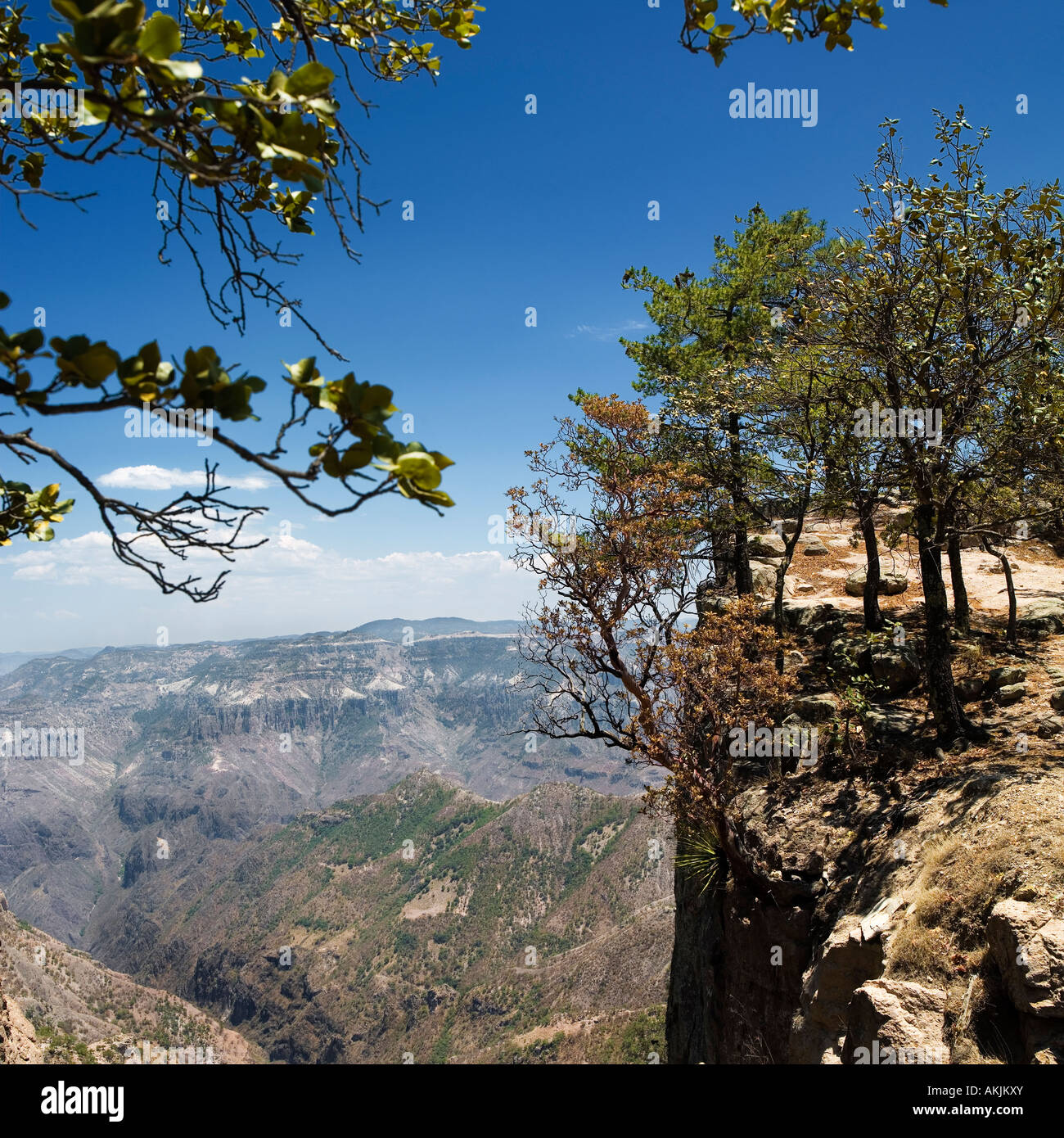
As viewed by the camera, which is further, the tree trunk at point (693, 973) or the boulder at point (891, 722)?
the tree trunk at point (693, 973)

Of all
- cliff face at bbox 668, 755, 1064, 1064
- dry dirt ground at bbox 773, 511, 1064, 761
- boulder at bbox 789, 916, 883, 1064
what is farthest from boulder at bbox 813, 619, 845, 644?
boulder at bbox 789, 916, 883, 1064

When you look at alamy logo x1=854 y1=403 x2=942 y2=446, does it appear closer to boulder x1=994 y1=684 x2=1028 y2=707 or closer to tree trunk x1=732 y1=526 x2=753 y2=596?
boulder x1=994 y1=684 x2=1028 y2=707

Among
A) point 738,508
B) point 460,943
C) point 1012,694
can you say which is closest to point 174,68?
point 1012,694

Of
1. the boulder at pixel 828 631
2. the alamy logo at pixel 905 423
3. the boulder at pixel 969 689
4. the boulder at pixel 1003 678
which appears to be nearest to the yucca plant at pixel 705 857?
the boulder at pixel 969 689

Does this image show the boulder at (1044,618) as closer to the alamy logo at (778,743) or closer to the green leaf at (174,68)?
the alamy logo at (778,743)

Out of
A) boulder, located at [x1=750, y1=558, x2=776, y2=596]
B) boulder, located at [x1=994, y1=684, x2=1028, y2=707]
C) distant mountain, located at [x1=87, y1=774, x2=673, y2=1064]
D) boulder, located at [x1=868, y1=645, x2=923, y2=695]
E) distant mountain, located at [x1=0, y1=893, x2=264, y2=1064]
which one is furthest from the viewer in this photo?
distant mountain, located at [x1=87, y1=774, x2=673, y2=1064]
